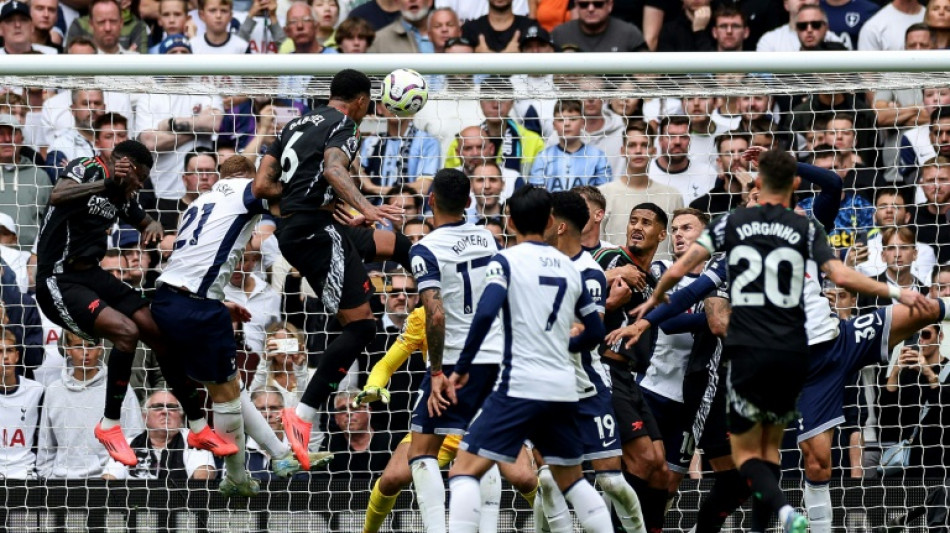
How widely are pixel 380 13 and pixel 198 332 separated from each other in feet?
17.7

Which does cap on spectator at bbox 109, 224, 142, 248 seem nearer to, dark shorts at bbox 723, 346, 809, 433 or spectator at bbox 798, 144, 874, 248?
spectator at bbox 798, 144, 874, 248

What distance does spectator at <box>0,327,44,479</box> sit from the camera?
38.0 ft

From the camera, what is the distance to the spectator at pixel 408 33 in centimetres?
1408

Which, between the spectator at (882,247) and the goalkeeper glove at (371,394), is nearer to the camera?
the goalkeeper glove at (371,394)

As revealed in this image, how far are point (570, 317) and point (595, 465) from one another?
4.16 ft

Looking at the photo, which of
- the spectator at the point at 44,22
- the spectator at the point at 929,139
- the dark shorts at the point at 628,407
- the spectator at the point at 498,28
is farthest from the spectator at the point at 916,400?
the spectator at the point at 44,22

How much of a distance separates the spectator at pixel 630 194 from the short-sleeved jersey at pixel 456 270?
9.55 feet

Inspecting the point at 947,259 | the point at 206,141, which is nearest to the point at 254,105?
the point at 206,141

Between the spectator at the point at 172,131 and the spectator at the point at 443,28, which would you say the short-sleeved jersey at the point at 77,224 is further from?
the spectator at the point at 443,28

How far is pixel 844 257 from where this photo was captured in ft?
38.6

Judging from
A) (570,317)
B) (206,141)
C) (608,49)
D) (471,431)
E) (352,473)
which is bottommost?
(352,473)

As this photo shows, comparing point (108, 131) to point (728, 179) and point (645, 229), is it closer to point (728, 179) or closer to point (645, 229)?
point (645, 229)

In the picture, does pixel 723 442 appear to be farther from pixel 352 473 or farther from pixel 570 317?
pixel 352 473

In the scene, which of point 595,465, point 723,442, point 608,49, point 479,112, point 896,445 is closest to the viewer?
point 595,465
